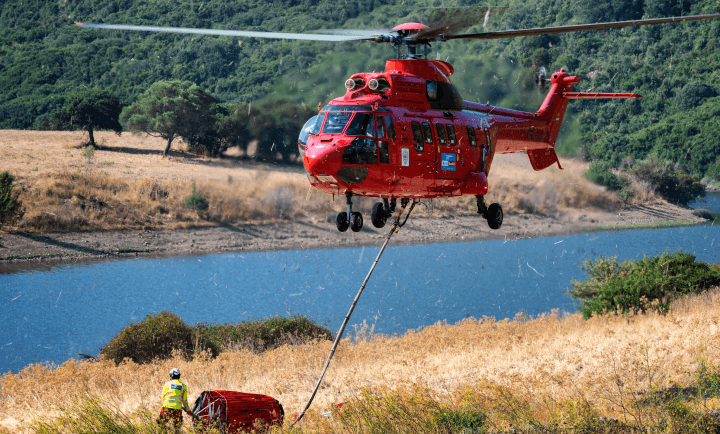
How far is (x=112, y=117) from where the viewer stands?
80.2 meters

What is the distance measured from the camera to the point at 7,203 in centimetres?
5628

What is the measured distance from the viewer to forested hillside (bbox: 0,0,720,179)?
87688mm

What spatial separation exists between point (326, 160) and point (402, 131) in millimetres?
1582

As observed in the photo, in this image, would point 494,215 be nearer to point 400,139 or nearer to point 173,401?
point 400,139

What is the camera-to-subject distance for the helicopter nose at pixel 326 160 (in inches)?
460

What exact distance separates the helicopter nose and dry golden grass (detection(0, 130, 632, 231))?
55860 mm

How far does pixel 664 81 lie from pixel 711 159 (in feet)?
49.0

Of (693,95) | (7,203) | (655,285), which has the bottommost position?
(7,203)

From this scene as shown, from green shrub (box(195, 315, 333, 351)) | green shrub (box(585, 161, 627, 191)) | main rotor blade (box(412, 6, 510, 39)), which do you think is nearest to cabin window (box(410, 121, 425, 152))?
main rotor blade (box(412, 6, 510, 39))

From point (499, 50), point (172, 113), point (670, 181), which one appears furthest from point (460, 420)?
point (670, 181)

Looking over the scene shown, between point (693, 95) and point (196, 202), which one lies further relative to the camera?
point (693, 95)

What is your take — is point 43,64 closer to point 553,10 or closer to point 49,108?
point 49,108

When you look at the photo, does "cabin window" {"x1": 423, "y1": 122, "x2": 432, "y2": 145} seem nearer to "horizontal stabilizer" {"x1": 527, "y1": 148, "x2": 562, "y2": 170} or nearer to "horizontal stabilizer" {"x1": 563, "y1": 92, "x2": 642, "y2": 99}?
"horizontal stabilizer" {"x1": 563, "y1": 92, "x2": 642, "y2": 99}

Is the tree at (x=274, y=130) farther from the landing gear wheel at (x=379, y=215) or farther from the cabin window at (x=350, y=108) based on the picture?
the cabin window at (x=350, y=108)
